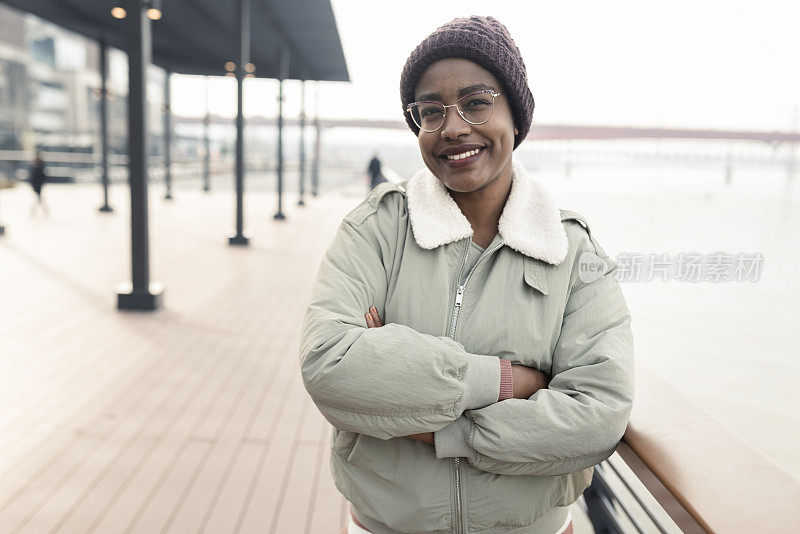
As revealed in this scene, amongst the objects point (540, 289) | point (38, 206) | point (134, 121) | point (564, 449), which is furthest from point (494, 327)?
point (38, 206)

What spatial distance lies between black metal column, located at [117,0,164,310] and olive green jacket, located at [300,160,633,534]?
4073mm

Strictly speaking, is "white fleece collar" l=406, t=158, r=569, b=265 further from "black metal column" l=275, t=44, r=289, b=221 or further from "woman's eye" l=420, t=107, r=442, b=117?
"black metal column" l=275, t=44, r=289, b=221

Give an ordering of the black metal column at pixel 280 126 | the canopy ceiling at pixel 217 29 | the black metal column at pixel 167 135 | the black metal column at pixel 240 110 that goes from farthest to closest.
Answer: the black metal column at pixel 167 135 → the black metal column at pixel 280 126 → the canopy ceiling at pixel 217 29 → the black metal column at pixel 240 110

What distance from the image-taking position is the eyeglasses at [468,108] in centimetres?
104

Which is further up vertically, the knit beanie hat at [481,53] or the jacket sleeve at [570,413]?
the knit beanie hat at [481,53]

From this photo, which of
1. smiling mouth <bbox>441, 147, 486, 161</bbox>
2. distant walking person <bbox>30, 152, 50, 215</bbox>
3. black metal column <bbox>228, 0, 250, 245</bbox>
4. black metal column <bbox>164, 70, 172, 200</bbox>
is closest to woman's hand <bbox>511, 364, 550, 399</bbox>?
smiling mouth <bbox>441, 147, 486, 161</bbox>

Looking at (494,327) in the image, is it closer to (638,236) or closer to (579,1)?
(579,1)

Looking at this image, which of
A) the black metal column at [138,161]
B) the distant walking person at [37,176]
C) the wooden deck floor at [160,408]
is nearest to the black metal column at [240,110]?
the wooden deck floor at [160,408]

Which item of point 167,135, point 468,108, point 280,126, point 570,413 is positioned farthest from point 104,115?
point 570,413

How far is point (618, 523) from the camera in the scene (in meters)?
1.30

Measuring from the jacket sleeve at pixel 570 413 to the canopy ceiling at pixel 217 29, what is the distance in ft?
23.8

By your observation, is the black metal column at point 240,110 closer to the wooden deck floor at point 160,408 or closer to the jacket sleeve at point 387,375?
the wooden deck floor at point 160,408

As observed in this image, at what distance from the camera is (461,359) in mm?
946

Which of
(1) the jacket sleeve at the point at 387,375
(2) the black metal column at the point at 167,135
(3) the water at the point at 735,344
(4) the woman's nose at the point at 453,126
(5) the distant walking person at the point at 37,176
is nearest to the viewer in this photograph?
(1) the jacket sleeve at the point at 387,375
